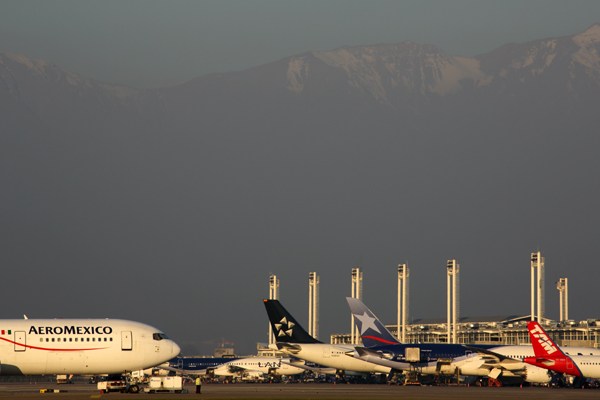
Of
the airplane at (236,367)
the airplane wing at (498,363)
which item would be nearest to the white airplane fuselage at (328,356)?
the airplane wing at (498,363)

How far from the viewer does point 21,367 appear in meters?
46.0

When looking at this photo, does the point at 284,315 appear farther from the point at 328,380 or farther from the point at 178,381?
the point at 178,381

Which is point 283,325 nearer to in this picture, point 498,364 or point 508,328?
point 498,364

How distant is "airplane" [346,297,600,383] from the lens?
2749 inches

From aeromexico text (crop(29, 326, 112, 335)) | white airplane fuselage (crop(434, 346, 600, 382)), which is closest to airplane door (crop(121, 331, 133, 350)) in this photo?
aeromexico text (crop(29, 326, 112, 335))

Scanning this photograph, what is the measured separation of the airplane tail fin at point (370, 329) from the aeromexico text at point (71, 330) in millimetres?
38392

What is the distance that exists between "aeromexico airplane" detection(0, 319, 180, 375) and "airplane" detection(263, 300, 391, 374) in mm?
27801

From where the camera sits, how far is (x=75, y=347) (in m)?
46.5

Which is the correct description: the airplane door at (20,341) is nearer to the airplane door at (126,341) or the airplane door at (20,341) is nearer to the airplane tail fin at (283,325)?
the airplane door at (126,341)

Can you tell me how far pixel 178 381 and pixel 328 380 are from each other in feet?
134

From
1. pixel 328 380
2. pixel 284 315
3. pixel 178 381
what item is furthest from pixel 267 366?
pixel 178 381

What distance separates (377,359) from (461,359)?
27.9ft

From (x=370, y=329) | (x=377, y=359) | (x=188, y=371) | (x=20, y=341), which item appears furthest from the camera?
(x=188, y=371)

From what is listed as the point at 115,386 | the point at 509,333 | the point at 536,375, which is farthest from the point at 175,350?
the point at 509,333
